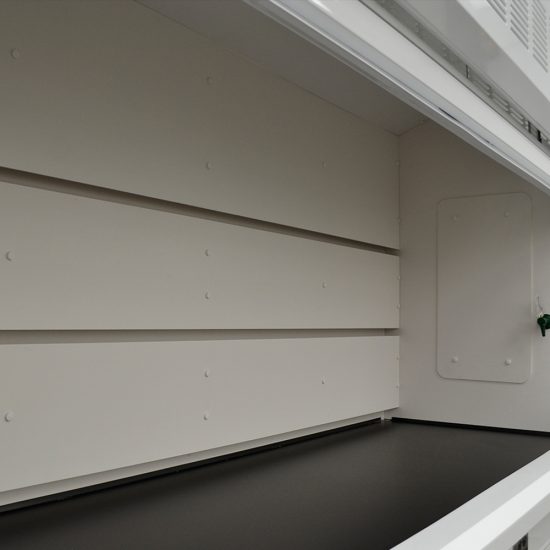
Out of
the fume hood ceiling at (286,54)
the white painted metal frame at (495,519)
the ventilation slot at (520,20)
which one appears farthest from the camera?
the fume hood ceiling at (286,54)

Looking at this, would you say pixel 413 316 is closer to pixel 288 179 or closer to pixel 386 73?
pixel 288 179

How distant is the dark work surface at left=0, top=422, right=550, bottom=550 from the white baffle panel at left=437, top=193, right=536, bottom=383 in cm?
49

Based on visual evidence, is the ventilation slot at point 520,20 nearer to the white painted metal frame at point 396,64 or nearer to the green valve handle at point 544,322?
the white painted metal frame at point 396,64

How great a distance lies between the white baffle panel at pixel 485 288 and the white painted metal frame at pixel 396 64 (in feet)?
3.86

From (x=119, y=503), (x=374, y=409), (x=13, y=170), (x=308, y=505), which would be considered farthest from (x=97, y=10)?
(x=374, y=409)

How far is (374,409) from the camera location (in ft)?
8.72

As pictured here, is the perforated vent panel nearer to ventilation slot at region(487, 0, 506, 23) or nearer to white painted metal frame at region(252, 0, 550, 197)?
ventilation slot at region(487, 0, 506, 23)

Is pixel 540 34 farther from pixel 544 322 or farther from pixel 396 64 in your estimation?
pixel 544 322

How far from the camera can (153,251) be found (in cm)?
166

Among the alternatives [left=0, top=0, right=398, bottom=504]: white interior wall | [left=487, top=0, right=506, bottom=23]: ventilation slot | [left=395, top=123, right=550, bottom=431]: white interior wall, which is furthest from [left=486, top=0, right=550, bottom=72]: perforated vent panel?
[left=395, top=123, right=550, bottom=431]: white interior wall

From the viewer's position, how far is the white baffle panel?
2.56 metres

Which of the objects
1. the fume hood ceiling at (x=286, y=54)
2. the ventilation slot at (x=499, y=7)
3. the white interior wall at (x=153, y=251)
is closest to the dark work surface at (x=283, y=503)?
the white interior wall at (x=153, y=251)

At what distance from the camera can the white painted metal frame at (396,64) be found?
2.50 ft

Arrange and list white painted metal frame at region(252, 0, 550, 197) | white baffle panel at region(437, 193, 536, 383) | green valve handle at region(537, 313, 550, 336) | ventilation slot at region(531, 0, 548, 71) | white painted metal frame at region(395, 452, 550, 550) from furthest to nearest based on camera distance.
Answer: white baffle panel at region(437, 193, 536, 383) → green valve handle at region(537, 313, 550, 336) → ventilation slot at region(531, 0, 548, 71) → white painted metal frame at region(395, 452, 550, 550) → white painted metal frame at region(252, 0, 550, 197)
